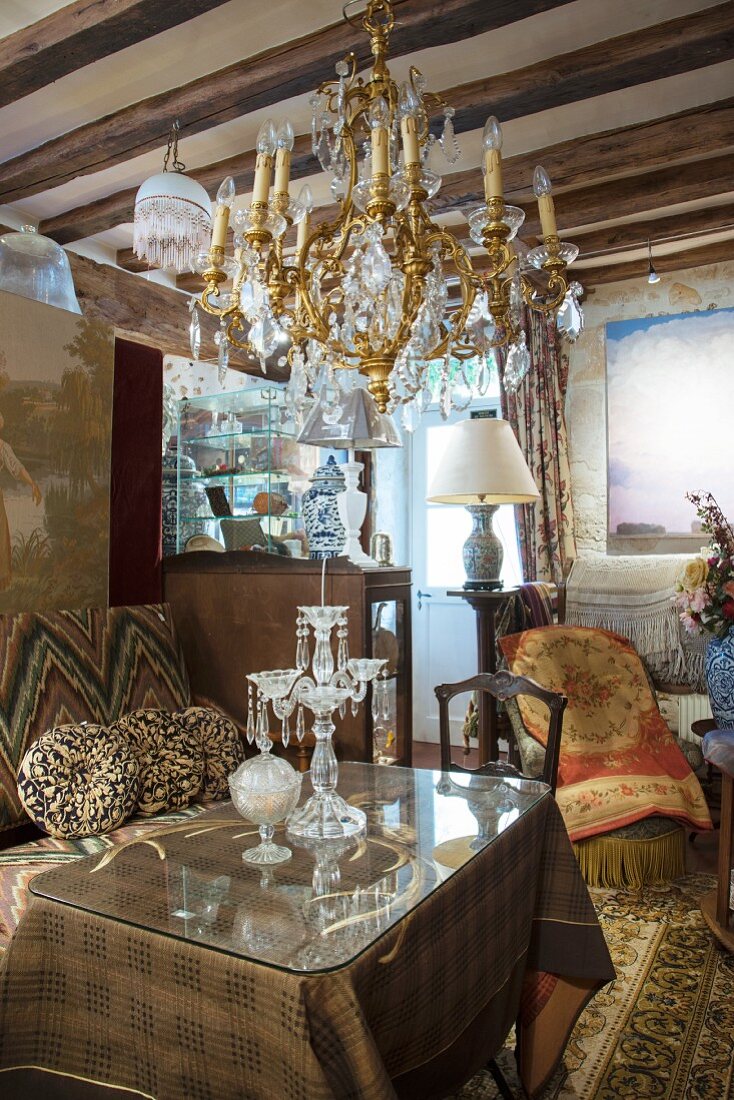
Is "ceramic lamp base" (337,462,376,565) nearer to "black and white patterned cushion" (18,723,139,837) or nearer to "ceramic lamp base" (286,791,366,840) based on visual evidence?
"black and white patterned cushion" (18,723,139,837)

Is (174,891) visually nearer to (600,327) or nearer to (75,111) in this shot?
(75,111)

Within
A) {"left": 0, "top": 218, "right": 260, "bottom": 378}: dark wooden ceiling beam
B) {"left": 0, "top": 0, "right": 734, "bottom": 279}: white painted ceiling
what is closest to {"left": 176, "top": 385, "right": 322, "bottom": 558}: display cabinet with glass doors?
{"left": 0, "top": 218, "right": 260, "bottom": 378}: dark wooden ceiling beam

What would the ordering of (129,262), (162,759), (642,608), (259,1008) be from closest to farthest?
(259,1008), (162,759), (642,608), (129,262)

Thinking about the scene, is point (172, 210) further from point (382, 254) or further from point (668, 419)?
point (668, 419)

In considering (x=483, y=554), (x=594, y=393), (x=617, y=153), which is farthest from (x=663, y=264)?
(x=483, y=554)

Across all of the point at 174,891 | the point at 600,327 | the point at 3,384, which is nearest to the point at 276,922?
the point at 174,891

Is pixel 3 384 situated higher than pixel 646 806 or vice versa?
pixel 3 384

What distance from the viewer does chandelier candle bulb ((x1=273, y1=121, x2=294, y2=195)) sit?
204 centimetres

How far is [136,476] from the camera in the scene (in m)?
3.32

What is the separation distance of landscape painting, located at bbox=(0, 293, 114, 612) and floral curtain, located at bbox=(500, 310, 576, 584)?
9.17ft

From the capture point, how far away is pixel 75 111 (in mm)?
3365

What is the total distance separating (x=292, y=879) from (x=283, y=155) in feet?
5.65

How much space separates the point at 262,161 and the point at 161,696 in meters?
1.83

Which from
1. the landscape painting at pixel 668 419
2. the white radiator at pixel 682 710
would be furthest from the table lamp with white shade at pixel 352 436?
the landscape painting at pixel 668 419
